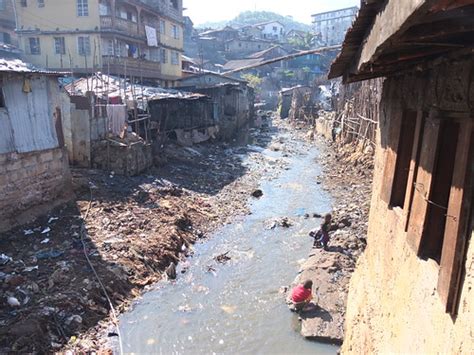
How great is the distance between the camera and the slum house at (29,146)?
10.2 meters

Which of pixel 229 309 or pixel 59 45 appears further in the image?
pixel 59 45

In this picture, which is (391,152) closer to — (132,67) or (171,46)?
(132,67)

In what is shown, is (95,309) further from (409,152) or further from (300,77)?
(300,77)

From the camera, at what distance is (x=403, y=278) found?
359 centimetres

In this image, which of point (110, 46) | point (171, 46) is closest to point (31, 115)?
point (110, 46)

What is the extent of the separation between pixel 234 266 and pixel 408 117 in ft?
24.9

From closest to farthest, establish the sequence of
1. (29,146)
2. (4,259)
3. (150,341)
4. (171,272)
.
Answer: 1. (150,341)
2. (4,259)
3. (171,272)
4. (29,146)

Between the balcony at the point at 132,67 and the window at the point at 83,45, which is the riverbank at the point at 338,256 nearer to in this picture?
the balcony at the point at 132,67

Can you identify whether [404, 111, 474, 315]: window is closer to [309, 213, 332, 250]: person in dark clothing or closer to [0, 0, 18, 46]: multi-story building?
[309, 213, 332, 250]: person in dark clothing

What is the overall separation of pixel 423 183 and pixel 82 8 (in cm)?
2798

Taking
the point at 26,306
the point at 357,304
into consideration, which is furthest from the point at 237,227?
the point at 357,304

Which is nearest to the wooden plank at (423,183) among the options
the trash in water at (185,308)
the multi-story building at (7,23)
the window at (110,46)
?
the trash in water at (185,308)

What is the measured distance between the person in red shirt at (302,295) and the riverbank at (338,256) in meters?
0.14

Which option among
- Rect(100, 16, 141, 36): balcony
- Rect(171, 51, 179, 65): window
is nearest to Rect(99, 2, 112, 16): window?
Rect(100, 16, 141, 36): balcony
